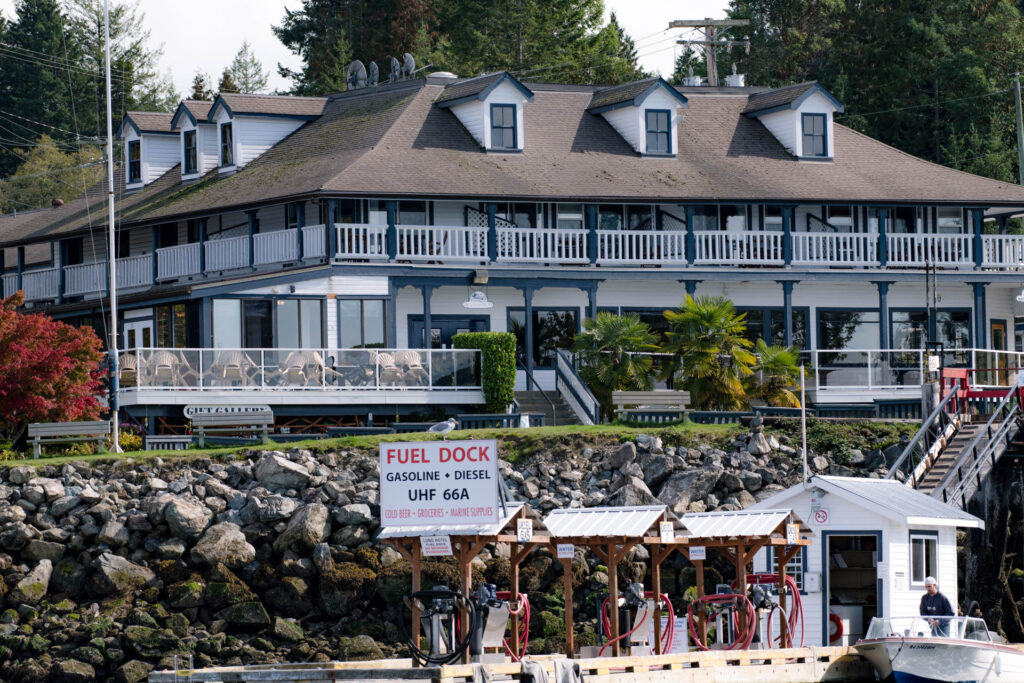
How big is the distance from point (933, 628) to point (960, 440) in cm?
988

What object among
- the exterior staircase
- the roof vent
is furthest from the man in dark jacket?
the roof vent

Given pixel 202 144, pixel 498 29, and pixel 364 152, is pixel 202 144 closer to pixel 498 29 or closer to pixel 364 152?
pixel 364 152

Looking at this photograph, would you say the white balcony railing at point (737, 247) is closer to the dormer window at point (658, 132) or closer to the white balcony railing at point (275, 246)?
the dormer window at point (658, 132)

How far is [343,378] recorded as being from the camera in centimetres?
4072

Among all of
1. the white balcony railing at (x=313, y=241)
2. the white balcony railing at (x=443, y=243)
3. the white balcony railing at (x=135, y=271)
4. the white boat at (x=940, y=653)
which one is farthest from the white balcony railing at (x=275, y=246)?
the white boat at (x=940, y=653)

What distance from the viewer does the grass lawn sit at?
36.1m

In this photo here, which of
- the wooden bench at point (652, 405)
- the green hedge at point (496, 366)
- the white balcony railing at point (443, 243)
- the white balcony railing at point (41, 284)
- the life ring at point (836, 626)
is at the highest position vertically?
the white balcony railing at point (443, 243)

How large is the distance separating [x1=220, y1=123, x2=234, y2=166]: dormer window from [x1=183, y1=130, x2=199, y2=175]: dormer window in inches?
35.0

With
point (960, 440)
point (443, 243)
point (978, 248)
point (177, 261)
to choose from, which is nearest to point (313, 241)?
point (443, 243)

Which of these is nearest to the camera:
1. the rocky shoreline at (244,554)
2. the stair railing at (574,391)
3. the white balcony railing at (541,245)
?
the rocky shoreline at (244,554)

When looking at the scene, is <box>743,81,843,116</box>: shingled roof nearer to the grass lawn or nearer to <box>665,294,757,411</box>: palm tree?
<box>665,294,757,411</box>: palm tree

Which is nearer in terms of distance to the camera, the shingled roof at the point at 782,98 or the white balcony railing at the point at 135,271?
the white balcony railing at the point at 135,271

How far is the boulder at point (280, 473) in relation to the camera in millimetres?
35156

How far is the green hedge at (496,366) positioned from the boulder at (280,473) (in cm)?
647
